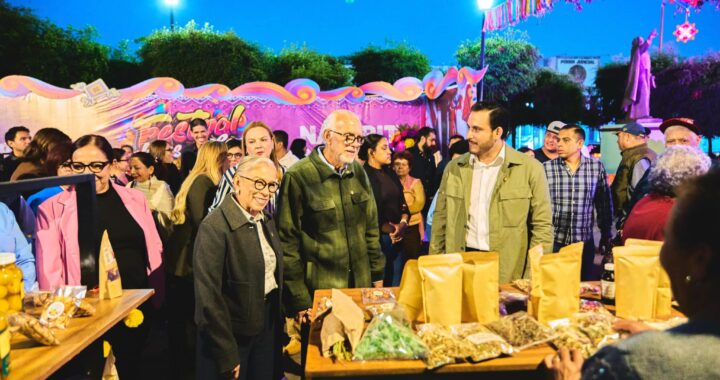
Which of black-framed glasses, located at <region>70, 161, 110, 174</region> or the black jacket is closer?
the black jacket

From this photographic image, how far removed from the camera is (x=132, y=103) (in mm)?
13594

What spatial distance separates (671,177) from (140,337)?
346 cm

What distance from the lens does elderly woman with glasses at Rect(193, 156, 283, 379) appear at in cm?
277

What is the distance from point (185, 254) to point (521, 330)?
2.83 metres

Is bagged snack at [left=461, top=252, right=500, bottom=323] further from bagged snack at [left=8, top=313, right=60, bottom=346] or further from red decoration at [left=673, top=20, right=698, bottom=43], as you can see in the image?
red decoration at [left=673, top=20, right=698, bottom=43]

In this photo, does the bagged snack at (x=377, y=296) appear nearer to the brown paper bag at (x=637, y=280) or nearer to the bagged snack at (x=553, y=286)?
the bagged snack at (x=553, y=286)

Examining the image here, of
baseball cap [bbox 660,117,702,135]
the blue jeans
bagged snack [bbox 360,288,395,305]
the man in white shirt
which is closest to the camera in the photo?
bagged snack [bbox 360,288,395,305]

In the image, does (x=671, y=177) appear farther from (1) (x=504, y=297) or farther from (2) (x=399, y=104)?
(2) (x=399, y=104)

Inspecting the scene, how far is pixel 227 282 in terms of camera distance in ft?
9.43

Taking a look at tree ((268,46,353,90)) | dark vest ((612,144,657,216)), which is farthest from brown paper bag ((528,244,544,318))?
tree ((268,46,353,90))

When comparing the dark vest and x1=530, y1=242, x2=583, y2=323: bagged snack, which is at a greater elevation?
the dark vest

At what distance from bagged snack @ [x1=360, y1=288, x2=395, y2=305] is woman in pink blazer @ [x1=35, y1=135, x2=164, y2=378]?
5.16ft

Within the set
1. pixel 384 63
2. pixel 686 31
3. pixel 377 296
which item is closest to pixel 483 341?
pixel 377 296

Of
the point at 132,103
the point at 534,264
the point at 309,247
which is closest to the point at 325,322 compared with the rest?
the point at 534,264
